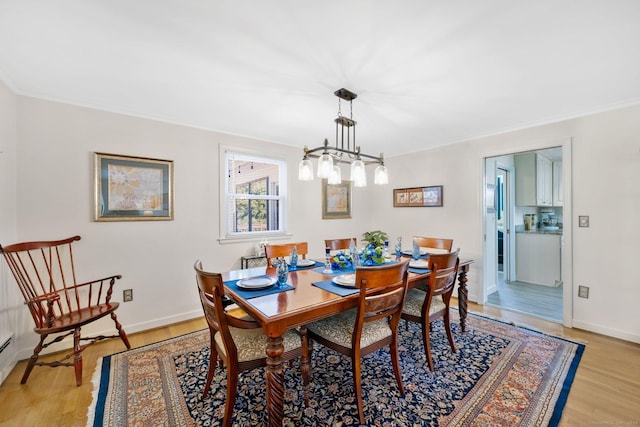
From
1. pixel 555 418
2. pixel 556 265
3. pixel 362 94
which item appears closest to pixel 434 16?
pixel 362 94

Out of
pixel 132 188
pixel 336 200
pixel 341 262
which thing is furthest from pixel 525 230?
pixel 132 188

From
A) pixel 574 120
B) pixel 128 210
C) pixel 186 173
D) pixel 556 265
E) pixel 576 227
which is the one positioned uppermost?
pixel 574 120

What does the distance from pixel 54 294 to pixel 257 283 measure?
5.18 ft

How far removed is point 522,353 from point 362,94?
266 centimetres

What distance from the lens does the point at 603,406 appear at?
170 centimetres

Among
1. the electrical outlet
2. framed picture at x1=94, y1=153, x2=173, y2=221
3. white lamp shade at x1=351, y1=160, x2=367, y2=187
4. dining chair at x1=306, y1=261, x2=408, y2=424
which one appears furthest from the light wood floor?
white lamp shade at x1=351, y1=160, x2=367, y2=187

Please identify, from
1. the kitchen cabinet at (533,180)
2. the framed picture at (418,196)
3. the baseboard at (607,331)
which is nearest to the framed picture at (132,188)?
the framed picture at (418,196)

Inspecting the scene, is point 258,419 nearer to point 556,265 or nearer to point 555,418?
point 555,418

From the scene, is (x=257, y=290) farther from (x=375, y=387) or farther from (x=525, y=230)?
(x=525, y=230)

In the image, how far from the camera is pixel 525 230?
4.85 meters

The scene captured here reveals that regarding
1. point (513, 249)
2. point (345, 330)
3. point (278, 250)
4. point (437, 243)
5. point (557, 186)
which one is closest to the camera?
point (345, 330)

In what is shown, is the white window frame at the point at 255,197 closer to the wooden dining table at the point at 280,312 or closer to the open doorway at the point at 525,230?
the wooden dining table at the point at 280,312

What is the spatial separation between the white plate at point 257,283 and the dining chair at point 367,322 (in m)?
0.43

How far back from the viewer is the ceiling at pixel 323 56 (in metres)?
1.40
